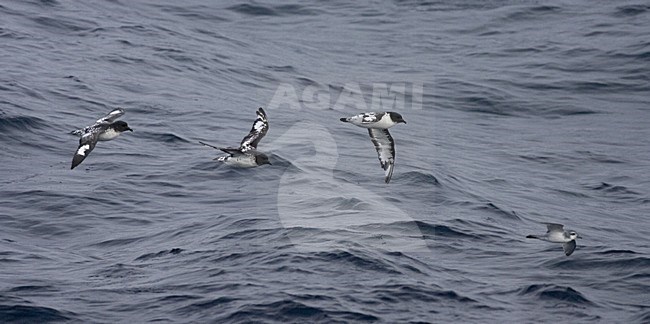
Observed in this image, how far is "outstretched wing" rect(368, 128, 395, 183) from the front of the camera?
792 inches

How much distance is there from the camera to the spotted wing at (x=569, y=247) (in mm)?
18438

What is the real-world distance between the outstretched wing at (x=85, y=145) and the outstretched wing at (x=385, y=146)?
4.70 metres

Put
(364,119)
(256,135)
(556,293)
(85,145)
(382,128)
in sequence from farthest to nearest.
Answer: (256,135)
(382,128)
(364,119)
(85,145)
(556,293)

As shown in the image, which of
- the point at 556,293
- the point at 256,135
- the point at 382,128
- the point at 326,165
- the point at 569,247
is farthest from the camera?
the point at 326,165

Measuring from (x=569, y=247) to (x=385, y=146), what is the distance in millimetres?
3733

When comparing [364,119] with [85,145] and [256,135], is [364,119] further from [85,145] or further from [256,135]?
[85,145]

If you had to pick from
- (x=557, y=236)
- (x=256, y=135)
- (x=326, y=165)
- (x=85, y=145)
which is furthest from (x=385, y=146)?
(x=85, y=145)

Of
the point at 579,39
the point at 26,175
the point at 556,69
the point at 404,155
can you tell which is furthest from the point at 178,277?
the point at 579,39

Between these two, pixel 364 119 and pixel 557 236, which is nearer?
pixel 557 236

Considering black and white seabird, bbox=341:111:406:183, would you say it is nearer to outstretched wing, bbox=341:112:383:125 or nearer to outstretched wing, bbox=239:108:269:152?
outstretched wing, bbox=341:112:383:125

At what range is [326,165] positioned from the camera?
24391 mm

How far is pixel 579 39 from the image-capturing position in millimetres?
36031

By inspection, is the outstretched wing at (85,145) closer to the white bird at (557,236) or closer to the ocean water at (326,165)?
the ocean water at (326,165)

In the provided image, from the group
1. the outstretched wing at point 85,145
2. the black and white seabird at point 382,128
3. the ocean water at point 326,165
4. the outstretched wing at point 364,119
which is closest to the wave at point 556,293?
the ocean water at point 326,165
